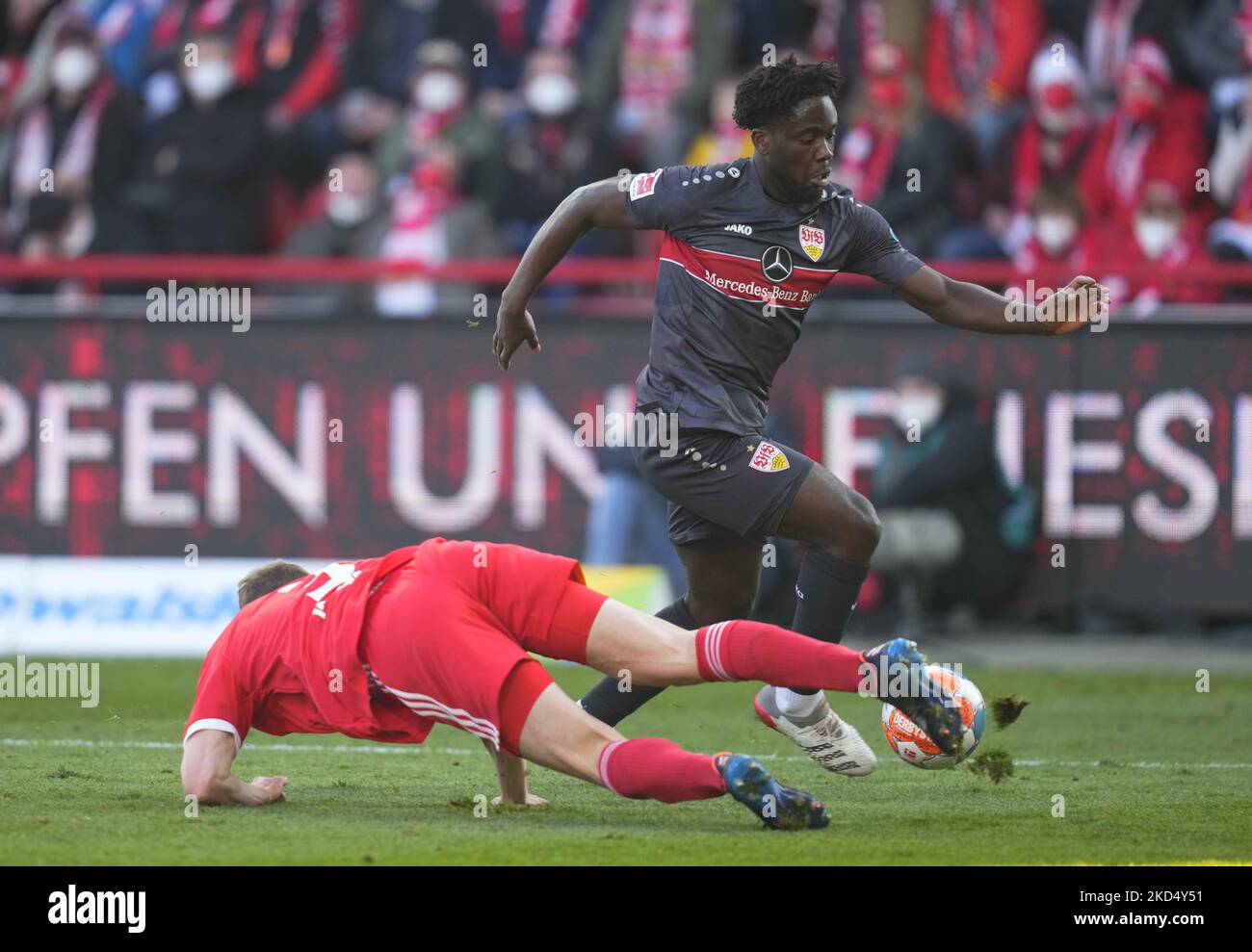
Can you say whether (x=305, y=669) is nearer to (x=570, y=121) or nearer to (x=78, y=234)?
(x=570, y=121)

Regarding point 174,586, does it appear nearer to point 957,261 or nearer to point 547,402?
point 547,402

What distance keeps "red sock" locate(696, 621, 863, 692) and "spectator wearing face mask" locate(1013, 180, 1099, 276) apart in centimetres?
780

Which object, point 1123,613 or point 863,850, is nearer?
point 863,850

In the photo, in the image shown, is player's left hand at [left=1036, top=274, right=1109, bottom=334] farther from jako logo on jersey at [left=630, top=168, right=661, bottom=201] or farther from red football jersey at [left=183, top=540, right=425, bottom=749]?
red football jersey at [left=183, top=540, right=425, bottom=749]

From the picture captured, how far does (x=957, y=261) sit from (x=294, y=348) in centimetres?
428

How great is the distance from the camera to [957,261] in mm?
12781

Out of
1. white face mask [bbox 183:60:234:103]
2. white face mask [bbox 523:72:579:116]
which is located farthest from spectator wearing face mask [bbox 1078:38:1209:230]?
white face mask [bbox 183:60:234:103]

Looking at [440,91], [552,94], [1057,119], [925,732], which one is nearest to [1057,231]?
[1057,119]

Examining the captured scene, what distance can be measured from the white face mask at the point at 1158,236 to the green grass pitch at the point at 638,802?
4.31 meters

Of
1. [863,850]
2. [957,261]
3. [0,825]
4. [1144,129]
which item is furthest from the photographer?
[1144,129]

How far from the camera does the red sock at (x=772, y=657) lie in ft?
19.0

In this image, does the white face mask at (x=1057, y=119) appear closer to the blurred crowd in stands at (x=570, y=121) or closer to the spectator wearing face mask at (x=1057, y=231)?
the blurred crowd in stands at (x=570, y=121)

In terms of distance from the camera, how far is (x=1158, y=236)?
13352 millimetres

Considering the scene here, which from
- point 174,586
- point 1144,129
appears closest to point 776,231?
point 174,586
